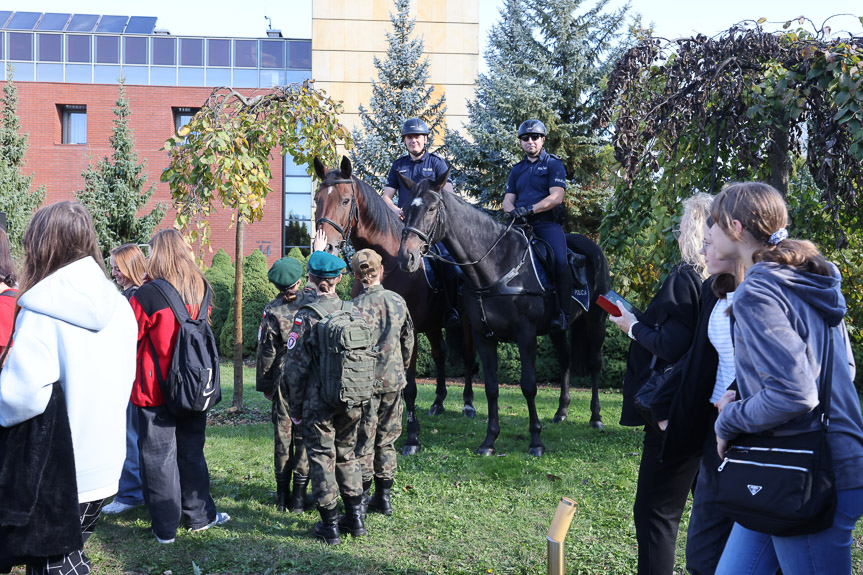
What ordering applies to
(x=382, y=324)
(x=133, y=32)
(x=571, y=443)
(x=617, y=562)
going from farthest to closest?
(x=133, y=32), (x=571, y=443), (x=382, y=324), (x=617, y=562)

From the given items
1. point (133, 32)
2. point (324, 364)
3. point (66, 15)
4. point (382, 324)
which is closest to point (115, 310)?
point (324, 364)

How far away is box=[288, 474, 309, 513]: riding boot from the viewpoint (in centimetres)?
505

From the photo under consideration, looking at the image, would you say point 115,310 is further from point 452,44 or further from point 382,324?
point 452,44

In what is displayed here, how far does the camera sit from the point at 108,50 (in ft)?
97.6

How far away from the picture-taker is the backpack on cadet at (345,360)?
13.9ft

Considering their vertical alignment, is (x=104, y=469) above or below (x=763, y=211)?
below

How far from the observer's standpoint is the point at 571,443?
722 cm

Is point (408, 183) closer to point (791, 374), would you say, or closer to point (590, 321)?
point (590, 321)

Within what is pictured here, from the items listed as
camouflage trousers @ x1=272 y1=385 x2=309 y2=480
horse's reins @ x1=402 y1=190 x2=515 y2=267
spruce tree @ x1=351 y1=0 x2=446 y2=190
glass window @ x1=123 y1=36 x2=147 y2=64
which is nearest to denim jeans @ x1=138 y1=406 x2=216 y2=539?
camouflage trousers @ x1=272 y1=385 x2=309 y2=480

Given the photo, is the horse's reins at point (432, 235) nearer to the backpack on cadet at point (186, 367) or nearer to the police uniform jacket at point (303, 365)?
the police uniform jacket at point (303, 365)

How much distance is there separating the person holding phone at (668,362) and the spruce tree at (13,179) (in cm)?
2458

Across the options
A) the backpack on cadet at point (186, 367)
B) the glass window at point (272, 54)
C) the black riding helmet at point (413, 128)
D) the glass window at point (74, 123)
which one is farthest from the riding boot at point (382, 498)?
the glass window at point (74, 123)

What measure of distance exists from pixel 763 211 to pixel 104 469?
9.01 ft

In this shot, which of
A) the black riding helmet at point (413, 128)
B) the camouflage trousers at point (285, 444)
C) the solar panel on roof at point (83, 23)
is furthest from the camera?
the solar panel on roof at point (83, 23)
